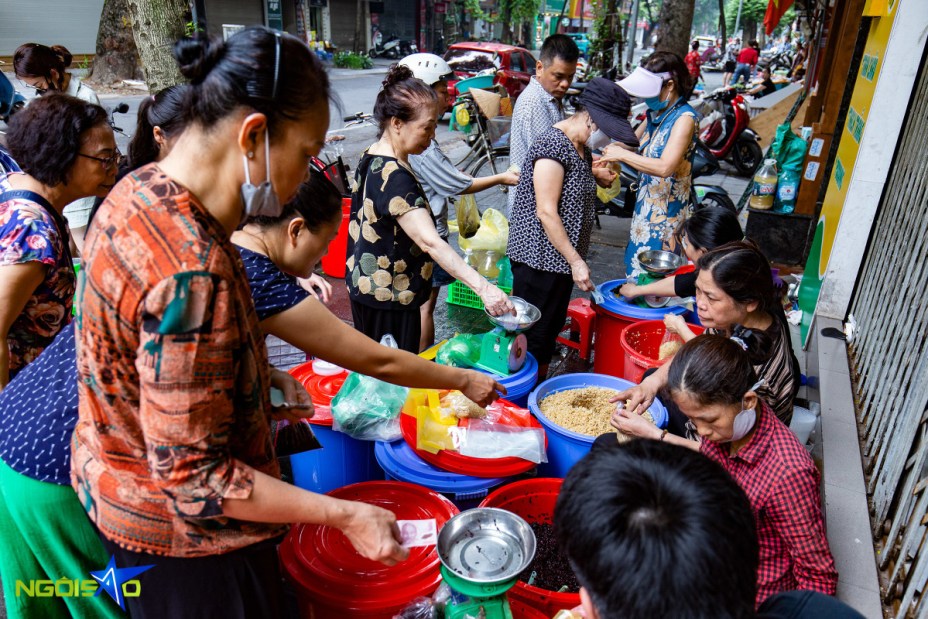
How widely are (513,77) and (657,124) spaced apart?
1077 centimetres

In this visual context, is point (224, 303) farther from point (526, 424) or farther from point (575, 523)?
point (526, 424)

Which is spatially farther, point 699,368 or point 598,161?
point 598,161

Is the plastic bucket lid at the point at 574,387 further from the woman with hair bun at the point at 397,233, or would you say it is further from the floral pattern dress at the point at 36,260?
the floral pattern dress at the point at 36,260

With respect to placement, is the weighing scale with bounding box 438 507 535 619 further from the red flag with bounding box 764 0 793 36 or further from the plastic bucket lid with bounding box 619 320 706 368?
the red flag with bounding box 764 0 793 36

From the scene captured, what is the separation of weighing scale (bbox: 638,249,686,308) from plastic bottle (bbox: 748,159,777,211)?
2538mm

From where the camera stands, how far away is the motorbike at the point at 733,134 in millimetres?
9758

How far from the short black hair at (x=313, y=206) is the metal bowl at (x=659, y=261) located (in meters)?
2.42

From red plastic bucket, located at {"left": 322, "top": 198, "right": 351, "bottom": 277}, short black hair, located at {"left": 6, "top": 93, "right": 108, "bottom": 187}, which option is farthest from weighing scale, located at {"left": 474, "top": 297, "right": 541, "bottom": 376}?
red plastic bucket, located at {"left": 322, "top": 198, "right": 351, "bottom": 277}

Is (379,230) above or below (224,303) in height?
→ below

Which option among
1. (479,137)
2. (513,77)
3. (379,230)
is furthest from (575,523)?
(513,77)

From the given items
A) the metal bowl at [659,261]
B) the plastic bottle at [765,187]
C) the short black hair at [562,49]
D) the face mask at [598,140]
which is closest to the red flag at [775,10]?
the plastic bottle at [765,187]

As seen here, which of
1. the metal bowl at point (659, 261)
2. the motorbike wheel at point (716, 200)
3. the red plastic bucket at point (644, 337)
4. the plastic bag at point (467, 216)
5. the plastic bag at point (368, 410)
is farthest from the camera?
the motorbike wheel at point (716, 200)

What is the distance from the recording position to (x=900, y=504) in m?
2.13

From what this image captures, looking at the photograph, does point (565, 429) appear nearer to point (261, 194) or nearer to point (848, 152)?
point (261, 194)
